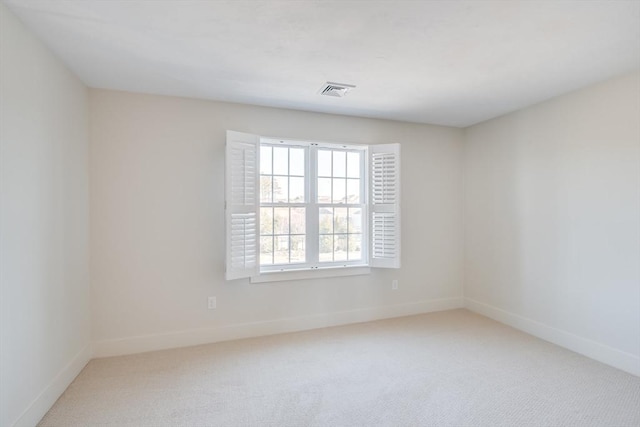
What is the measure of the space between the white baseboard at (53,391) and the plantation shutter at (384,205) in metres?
3.02

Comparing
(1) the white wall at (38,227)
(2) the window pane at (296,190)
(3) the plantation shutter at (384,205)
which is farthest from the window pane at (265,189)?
(1) the white wall at (38,227)

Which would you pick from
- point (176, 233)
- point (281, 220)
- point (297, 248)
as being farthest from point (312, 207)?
point (176, 233)

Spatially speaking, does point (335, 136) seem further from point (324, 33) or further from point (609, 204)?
point (609, 204)

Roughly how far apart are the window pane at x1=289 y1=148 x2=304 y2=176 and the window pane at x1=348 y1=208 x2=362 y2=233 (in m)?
0.82

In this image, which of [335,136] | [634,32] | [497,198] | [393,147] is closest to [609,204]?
[497,198]

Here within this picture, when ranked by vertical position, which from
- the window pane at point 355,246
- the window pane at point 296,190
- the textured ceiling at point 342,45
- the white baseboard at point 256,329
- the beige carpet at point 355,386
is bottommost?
the beige carpet at point 355,386

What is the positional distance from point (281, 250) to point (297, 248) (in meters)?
0.20

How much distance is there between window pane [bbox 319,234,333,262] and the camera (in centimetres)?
381

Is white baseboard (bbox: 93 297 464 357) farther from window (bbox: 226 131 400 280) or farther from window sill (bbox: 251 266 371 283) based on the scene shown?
window (bbox: 226 131 400 280)

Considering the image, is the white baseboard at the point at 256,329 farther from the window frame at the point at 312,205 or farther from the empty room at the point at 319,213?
the window frame at the point at 312,205

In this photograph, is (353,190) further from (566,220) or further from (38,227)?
(38,227)

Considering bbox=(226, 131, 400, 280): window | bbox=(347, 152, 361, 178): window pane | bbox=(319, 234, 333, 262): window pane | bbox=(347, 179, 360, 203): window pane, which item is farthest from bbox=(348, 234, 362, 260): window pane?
bbox=(347, 152, 361, 178): window pane

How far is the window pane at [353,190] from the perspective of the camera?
155 inches

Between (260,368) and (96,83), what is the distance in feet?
9.70
